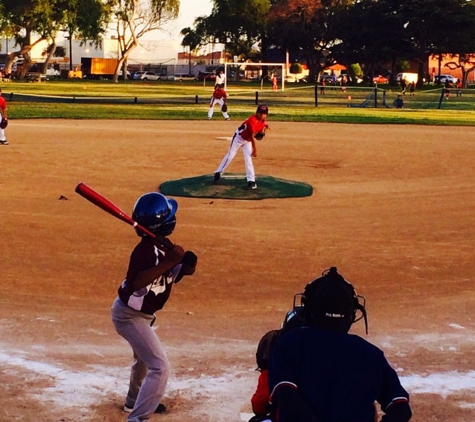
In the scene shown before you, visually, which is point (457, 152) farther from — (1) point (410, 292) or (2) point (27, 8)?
(2) point (27, 8)

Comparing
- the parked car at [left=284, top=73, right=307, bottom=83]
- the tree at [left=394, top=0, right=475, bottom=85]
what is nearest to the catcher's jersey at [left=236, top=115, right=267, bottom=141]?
the tree at [left=394, top=0, right=475, bottom=85]

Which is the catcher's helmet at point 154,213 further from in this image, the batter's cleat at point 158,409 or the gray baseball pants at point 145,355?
the batter's cleat at point 158,409

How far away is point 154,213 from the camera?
5570mm

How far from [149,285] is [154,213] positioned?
0.53 metres

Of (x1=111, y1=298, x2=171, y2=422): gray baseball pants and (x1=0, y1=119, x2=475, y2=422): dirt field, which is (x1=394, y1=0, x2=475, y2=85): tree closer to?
(x1=0, y1=119, x2=475, y2=422): dirt field

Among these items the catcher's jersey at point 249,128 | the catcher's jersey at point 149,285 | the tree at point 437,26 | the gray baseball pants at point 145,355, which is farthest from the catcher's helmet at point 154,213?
the tree at point 437,26

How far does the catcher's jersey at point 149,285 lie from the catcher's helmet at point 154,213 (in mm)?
100

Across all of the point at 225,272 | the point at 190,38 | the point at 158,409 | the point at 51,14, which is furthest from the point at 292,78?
the point at 158,409

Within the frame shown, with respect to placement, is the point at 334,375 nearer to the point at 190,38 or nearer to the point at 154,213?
the point at 154,213

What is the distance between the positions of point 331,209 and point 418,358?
794cm

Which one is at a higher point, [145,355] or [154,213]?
[154,213]

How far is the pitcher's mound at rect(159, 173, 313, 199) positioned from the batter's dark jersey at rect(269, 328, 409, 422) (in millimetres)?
12755

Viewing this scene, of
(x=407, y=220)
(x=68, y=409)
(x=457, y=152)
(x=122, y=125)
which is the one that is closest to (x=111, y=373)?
(x=68, y=409)

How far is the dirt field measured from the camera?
6781 millimetres
